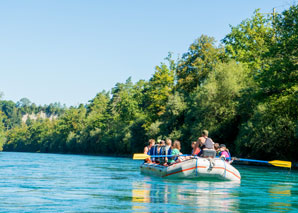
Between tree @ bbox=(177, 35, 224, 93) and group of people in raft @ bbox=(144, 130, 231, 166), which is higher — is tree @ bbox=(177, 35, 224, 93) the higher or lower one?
the higher one

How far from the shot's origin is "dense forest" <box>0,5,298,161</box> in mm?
34281

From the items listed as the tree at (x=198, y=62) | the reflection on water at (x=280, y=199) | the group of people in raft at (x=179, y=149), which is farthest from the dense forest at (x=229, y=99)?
the reflection on water at (x=280, y=199)

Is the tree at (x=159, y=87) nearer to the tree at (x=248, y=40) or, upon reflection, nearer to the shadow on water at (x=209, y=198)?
the tree at (x=248, y=40)

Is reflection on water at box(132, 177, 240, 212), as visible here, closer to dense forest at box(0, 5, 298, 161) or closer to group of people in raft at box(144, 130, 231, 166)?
group of people in raft at box(144, 130, 231, 166)

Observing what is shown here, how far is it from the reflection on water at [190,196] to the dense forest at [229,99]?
17066 mm

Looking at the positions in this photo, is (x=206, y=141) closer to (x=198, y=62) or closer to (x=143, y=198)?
(x=143, y=198)

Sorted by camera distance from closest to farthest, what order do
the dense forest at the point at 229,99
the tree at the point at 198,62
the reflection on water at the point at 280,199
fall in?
the reflection on water at the point at 280,199 < the dense forest at the point at 229,99 < the tree at the point at 198,62

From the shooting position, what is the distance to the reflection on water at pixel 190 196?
1108 cm

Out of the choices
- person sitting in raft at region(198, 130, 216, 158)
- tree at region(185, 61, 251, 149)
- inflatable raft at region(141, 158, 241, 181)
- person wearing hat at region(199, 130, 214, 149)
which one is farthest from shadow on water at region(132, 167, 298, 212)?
tree at region(185, 61, 251, 149)

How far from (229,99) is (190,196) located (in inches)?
1276

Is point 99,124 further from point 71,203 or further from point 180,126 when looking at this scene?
point 71,203

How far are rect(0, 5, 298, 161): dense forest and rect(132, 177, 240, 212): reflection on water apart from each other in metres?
17.1

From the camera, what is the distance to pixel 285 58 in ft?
108

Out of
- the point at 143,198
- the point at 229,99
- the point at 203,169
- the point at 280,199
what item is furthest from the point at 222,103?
the point at 143,198
